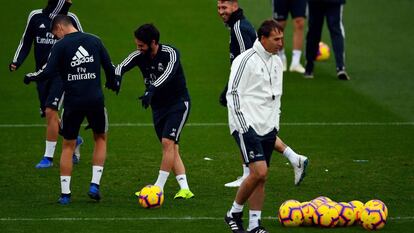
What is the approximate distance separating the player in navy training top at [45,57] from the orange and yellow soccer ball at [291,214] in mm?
4638

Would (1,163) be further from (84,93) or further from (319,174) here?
(319,174)

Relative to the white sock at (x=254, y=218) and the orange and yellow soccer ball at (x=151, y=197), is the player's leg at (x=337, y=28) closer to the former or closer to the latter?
the orange and yellow soccer ball at (x=151, y=197)

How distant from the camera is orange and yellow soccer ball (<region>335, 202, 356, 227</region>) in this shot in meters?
12.5

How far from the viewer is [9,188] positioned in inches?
577

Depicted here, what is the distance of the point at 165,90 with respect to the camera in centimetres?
1405

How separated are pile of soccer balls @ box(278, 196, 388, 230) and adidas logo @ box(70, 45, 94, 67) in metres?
3.01

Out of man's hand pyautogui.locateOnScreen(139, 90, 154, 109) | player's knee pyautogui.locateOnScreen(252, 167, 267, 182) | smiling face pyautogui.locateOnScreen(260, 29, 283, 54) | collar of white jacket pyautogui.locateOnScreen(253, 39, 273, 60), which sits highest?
smiling face pyautogui.locateOnScreen(260, 29, 283, 54)

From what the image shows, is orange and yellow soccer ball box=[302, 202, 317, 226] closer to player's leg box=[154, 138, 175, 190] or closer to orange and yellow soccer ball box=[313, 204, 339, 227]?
orange and yellow soccer ball box=[313, 204, 339, 227]

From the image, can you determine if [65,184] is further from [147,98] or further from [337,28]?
[337,28]

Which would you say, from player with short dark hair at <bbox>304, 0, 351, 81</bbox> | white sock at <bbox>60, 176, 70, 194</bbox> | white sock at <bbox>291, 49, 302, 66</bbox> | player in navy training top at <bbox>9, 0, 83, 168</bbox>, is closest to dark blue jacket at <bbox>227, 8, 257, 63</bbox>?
player in navy training top at <bbox>9, 0, 83, 168</bbox>

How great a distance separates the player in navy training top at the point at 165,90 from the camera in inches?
540

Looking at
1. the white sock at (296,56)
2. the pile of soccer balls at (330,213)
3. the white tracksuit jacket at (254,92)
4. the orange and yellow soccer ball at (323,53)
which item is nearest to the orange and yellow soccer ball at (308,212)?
the pile of soccer balls at (330,213)

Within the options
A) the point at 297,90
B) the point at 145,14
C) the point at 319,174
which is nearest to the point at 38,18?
the point at 319,174

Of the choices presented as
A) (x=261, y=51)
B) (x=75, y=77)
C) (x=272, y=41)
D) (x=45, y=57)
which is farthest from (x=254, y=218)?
(x=45, y=57)
